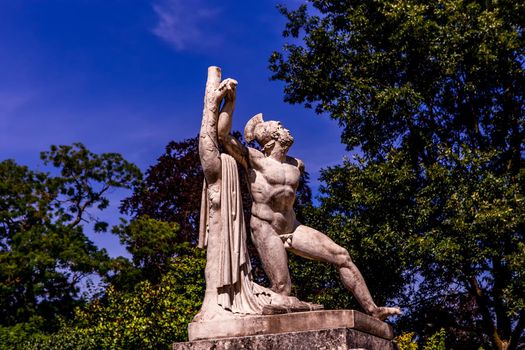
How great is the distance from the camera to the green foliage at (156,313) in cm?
1934

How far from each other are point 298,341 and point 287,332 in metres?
0.15

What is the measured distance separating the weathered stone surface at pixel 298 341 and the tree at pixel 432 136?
9.11 metres

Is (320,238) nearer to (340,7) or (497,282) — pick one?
(497,282)

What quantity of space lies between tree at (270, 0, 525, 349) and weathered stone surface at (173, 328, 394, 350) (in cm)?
911

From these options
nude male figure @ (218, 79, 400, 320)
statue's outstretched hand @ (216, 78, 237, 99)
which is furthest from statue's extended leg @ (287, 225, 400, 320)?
statue's outstretched hand @ (216, 78, 237, 99)

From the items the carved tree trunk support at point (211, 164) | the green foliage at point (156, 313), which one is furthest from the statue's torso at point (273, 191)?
the green foliage at point (156, 313)

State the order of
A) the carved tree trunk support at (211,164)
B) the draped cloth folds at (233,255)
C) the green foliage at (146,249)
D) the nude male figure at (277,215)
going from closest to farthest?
the draped cloth folds at (233,255)
the carved tree trunk support at (211,164)
the nude male figure at (277,215)
the green foliage at (146,249)

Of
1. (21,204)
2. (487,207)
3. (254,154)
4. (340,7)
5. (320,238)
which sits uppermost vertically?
(340,7)

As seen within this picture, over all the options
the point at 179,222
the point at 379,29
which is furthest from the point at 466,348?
the point at 179,222

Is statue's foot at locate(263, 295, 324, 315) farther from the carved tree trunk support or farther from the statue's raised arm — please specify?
the statue's raised arm

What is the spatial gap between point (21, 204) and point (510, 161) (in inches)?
625

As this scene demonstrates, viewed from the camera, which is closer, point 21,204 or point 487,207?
point 487,207

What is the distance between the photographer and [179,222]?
90.4ft

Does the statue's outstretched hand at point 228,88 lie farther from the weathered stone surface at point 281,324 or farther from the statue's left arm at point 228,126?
the weathered stone surface at point 281,324
